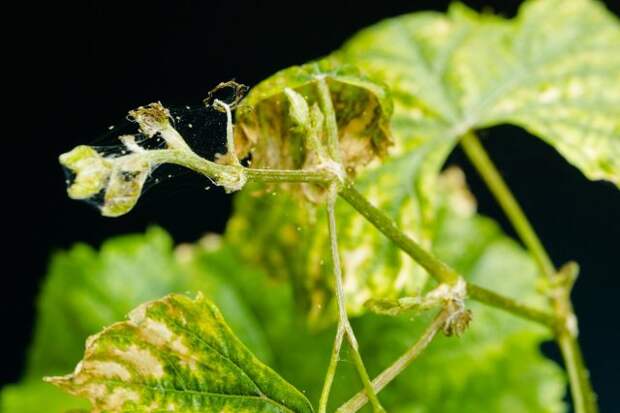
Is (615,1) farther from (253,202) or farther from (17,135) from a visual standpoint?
(17,135)

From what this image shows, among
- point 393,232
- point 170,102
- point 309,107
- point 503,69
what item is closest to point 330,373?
point 393,232

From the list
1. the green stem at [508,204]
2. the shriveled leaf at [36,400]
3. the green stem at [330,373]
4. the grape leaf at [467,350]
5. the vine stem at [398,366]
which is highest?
the green stem at [330,373]

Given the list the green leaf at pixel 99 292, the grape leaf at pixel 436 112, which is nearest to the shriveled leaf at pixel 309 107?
the grape leaf at pixel 436 112

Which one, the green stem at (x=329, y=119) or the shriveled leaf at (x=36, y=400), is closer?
the green stem at (x=329, y=119)

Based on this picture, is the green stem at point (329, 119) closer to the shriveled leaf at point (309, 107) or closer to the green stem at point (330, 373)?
the shriveled leaf at point (309, 107)

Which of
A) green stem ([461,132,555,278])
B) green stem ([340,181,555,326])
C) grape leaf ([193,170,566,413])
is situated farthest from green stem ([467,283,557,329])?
grape leaf ([193,170,566,413])

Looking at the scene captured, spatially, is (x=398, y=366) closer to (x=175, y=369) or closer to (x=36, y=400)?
(x=175, y=369)
